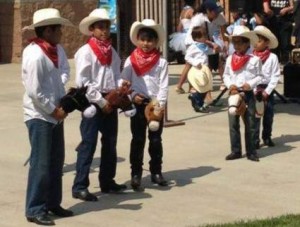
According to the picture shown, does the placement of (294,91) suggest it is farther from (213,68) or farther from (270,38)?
(270,38)

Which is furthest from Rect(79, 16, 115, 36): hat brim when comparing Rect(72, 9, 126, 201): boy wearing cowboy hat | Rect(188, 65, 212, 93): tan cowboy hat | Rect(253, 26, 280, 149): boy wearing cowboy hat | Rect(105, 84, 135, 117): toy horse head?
Rect(188, 65, 212, 93): tan cowboy hat

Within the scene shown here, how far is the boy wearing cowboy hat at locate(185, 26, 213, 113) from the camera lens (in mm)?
14289

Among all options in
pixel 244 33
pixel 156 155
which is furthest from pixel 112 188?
pixel 244 33

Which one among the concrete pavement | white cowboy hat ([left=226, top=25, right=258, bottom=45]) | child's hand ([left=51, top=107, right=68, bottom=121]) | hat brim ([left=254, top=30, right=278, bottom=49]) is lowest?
the concrete pavement

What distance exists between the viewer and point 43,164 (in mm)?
7965

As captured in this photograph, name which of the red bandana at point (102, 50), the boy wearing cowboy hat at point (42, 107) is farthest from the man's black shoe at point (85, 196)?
the red bandana at point (102, 50)

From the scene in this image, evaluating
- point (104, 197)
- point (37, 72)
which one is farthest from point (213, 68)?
point (37, 72)

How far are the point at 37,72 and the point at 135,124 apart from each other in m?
1.74

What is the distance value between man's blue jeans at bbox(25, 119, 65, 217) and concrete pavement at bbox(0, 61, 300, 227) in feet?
0.72

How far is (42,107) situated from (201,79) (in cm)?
665

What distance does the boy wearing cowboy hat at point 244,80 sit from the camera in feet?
35.4

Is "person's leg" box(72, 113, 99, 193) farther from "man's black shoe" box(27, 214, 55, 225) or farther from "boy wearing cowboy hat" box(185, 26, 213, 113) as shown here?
"boy wearing cowboy hat" box(185, 26, 213, 113)

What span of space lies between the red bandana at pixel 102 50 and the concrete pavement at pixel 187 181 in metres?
1.34

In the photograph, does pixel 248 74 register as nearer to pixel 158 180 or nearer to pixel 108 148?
pixel 158 180
